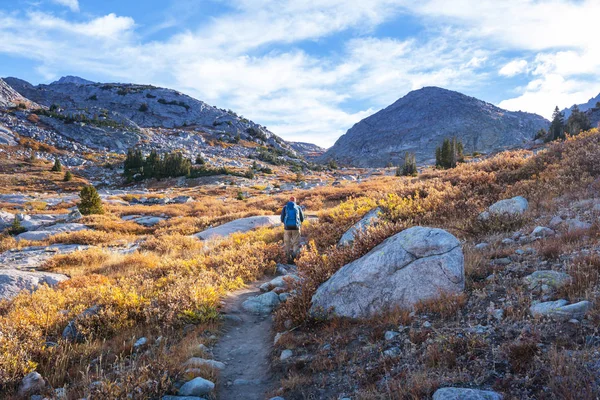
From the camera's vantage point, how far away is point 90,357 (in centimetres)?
545

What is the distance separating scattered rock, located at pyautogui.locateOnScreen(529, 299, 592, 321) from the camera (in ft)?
12.2

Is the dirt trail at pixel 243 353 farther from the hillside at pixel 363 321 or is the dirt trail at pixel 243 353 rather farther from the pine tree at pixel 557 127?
the pine tree at pixel 557 127

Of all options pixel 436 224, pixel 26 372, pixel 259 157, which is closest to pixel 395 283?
pixel 436 224

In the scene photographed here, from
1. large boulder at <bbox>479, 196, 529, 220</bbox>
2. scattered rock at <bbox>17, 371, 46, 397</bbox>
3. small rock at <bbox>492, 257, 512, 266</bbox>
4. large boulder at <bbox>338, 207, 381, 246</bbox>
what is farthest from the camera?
large boulder at <bbox>338, 207, 381, 246</bbox>

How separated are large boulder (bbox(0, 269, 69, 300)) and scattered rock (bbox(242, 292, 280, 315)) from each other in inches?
235

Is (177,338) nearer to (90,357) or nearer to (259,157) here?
(90,357)

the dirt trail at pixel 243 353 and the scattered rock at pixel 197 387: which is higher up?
the scattered rock at pixel 197 387

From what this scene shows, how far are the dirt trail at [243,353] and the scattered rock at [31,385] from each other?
2526mm

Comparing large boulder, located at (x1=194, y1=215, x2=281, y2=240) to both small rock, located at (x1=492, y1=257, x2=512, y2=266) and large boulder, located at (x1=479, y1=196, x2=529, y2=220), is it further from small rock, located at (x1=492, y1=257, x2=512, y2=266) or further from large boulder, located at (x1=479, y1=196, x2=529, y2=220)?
small rock, located at (x1=492, y1=257, x2=512, y2=266)

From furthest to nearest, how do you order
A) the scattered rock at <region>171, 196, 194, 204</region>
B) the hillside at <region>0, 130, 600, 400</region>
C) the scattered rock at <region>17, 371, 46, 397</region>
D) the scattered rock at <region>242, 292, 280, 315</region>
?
1. the scattered rock at <region>171, 196, 194, 204</region>
2. the scattered rock at <region>242, 292, 280, 315</region>
3. the scattered rock at <region>17, 371, 46, 397</region>
4. the hillside at <region>0, 130, 600, 400</region>

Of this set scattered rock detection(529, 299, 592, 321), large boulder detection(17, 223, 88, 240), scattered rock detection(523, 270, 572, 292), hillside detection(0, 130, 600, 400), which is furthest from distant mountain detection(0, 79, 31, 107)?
scattered rock detection(529, 299, 592, 321)

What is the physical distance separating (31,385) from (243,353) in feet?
10.2

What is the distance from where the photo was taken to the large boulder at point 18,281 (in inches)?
343

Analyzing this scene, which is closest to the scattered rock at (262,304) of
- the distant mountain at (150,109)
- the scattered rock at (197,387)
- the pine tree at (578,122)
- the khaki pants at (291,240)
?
the scattered rock at (197,387)
